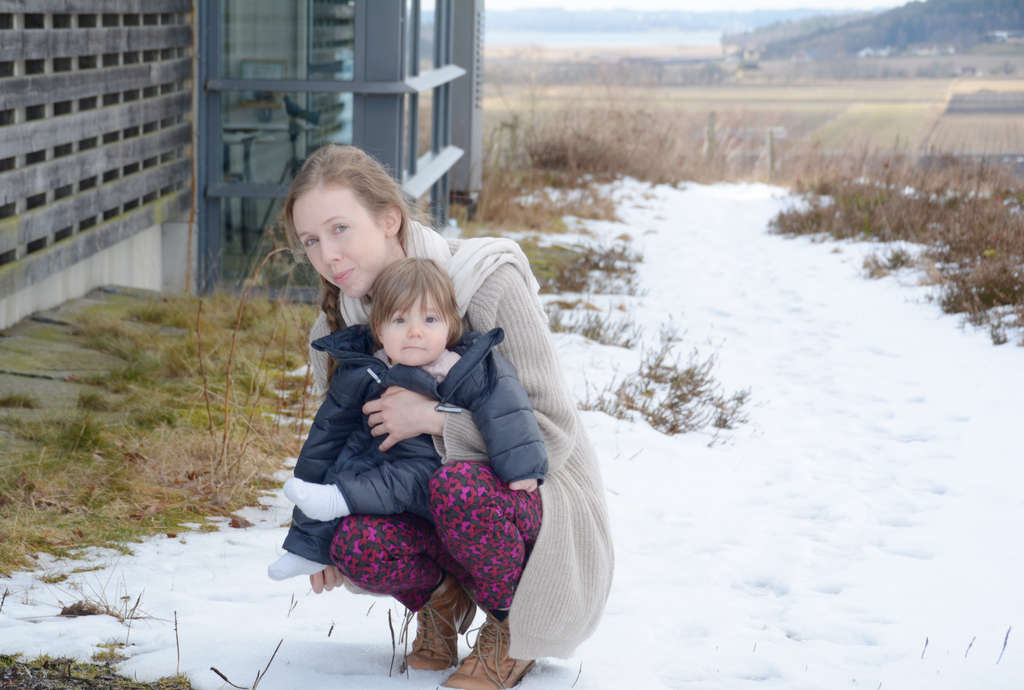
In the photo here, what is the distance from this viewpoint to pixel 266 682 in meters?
2.13

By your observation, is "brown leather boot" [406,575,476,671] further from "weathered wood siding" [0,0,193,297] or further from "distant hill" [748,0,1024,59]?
"distant hill" [748,0,1024,59]

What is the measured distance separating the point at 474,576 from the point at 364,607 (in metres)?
0.85

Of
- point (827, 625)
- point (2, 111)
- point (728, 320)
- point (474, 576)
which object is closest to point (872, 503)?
point (827, 625)

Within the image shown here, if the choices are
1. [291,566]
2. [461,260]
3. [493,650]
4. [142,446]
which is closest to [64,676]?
[291,566]

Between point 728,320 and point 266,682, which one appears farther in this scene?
point 728,320

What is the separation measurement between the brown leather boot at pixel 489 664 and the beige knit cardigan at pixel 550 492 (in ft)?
0.30

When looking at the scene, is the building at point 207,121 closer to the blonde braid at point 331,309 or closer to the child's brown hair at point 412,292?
the blonde braid at point 331,309

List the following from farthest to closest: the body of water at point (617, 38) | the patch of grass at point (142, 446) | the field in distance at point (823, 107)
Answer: the body of water at point (617, 38)
the field in distance at point (823, 107)
the patch of grass at point (142, 446)

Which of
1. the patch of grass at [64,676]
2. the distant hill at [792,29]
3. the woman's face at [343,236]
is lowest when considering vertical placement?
the patch of grass at [64,676]

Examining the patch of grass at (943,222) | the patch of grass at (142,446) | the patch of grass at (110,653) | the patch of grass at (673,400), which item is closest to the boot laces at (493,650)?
the patch of grass at (110,653)

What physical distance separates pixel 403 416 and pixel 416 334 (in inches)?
6.6

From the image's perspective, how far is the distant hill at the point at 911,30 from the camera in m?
43.7

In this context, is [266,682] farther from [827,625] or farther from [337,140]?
[337,140]

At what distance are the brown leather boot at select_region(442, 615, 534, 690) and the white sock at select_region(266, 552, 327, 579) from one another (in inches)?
14.3
